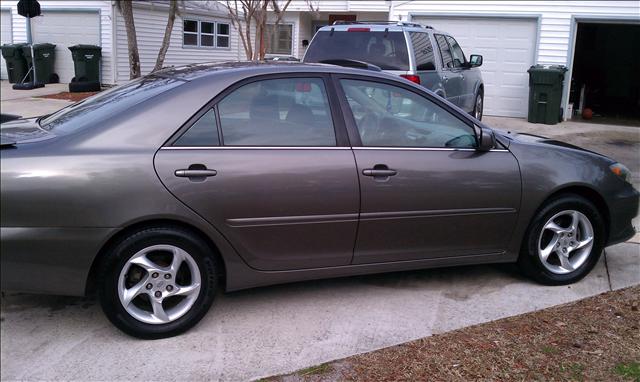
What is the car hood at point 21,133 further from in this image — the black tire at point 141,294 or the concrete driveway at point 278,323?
the concrete driveway at point 278,323

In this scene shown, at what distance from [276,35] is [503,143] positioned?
18283 mm

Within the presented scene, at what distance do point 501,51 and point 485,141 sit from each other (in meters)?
11.2

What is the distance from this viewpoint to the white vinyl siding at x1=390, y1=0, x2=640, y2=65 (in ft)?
44.9

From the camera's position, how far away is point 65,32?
1930 centimetres

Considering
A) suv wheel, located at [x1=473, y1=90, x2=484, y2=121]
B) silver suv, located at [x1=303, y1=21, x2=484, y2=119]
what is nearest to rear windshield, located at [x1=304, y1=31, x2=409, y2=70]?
silver suv, located at [x1=303, y1=21, x2=484, y2=119]

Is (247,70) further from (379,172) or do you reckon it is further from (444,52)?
(444,52)

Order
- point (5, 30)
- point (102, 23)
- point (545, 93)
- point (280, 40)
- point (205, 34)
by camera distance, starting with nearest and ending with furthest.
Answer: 1. point (545, 93)
2. point (102, 23)
3. point (5, 30)
4. point (280, 40)
5. point (205, 34)

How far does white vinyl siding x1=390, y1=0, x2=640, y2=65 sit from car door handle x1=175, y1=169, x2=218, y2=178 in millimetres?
12231

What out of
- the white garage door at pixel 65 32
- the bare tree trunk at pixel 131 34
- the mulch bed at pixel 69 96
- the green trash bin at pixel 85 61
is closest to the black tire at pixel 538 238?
the mulch bed at pixel 69 96

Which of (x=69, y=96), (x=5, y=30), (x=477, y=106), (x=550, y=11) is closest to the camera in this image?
(x=477, y=106)

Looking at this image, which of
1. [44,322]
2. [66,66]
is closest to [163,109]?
[44,322]

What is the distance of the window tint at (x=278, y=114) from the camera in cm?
384

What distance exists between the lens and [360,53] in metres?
8.23

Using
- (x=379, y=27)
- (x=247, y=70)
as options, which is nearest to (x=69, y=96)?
(x=379, y=27)
